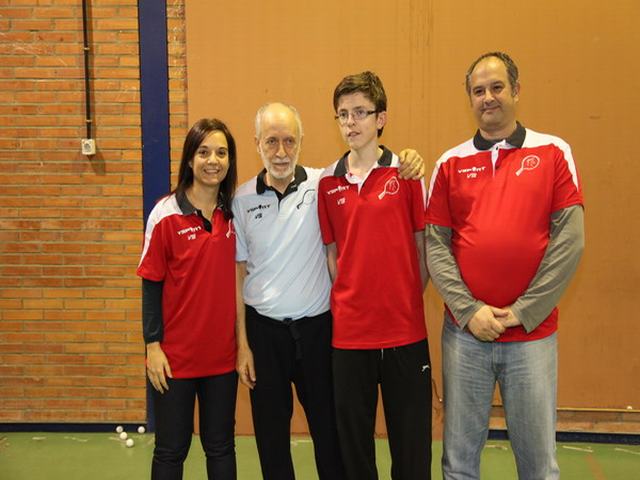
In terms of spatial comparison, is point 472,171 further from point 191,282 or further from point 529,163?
point 191,282

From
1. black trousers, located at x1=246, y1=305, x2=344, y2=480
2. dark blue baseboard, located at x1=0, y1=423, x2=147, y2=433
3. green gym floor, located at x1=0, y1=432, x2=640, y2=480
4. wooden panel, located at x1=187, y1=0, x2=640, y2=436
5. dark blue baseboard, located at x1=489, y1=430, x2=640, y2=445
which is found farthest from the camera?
dark blue baseboard, located at x1=0, y1=423, x2=147, y2=433

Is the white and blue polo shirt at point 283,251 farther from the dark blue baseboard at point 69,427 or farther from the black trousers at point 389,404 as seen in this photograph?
the dark blue baseboard at point 69,427

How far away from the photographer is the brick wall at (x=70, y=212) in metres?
3.80

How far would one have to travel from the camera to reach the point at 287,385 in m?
2.51

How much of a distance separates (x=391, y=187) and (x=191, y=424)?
4.16ft

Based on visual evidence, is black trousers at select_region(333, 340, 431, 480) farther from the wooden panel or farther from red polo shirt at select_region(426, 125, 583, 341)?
the wooden panel

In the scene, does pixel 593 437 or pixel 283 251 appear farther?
pixel 593 437

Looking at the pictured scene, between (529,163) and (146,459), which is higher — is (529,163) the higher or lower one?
the higher one

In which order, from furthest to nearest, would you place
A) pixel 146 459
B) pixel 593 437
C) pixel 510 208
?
1. pixel 593 437
2. pixel 146 459
3. pixel 510 208

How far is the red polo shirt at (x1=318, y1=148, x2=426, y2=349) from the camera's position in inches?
92.5

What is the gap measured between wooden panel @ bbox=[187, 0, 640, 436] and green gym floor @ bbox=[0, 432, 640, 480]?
37cm

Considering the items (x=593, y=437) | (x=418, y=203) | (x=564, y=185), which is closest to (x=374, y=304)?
(x=418, y=203)

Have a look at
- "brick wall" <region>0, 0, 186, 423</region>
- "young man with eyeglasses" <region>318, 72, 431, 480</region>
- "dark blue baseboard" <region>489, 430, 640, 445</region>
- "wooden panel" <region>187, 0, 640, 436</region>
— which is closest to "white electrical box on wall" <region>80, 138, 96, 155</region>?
"brick wall" <region>0, 0, 186, 423</region>

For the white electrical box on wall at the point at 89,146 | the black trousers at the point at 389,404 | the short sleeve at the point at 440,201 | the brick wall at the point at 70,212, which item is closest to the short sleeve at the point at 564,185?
the short sleeve at the point at 440,201
